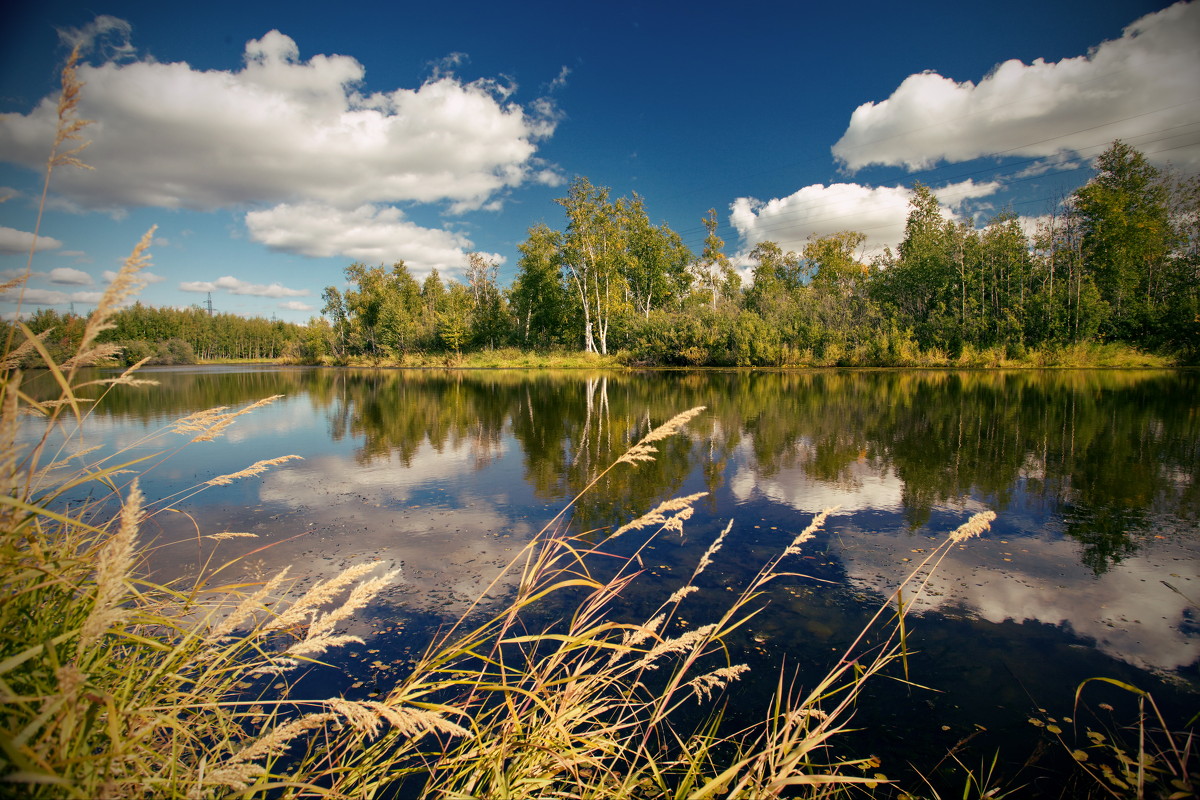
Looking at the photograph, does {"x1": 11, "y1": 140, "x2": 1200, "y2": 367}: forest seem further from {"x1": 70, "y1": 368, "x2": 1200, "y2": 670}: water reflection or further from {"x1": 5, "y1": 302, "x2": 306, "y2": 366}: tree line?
{"x1": 5, "y1": 302, "x2": 306, "y2": 366}: tree line

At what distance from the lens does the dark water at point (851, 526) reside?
3.62 m

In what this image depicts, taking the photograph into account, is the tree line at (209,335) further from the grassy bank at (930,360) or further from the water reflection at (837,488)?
the water reflection at (837,488)

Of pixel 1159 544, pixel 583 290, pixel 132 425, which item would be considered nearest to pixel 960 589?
pixel 1159 544

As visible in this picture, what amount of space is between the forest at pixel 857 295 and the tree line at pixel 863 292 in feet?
0.36

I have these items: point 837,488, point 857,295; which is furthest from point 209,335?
point 837,488

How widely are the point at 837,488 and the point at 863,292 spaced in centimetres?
4250

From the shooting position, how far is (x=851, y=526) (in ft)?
21.4

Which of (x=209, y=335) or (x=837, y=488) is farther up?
(x=209, y=335)

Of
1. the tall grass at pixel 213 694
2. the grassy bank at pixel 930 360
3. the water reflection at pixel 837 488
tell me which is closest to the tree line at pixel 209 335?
the grassy bank at pixel 930 360

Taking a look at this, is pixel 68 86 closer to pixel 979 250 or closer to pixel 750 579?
pixel 750 579

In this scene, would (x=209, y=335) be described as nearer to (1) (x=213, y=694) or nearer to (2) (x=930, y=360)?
(2) (x=930, y=360)

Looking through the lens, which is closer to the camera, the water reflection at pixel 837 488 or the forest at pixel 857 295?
the water reflection at pixel 837 488

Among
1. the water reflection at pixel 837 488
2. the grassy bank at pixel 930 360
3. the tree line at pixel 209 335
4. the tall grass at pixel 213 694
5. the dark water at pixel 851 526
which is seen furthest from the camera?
the tree line at pixel 209 335

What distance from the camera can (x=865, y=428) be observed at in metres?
13.2
